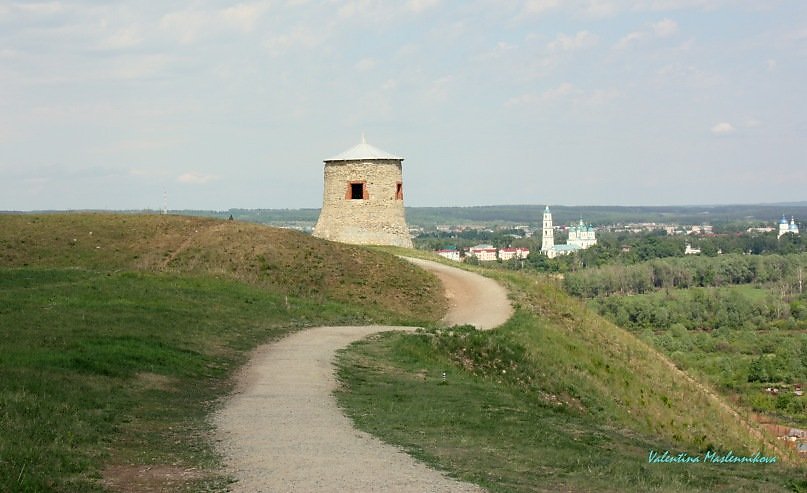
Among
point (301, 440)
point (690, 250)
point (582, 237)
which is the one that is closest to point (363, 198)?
point (301, 440)

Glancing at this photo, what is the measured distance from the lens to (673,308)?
89938 mm

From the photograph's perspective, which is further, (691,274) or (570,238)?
(570,238)

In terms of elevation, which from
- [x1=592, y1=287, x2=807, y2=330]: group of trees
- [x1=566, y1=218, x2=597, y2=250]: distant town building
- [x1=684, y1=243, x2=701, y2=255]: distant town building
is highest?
[x1=566, y1=218, x2=597, y2=250]: distant town building

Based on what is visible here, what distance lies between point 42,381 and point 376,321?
1260 cm

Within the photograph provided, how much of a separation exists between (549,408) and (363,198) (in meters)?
22.4

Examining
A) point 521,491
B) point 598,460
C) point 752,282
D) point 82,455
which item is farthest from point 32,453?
point 752,282

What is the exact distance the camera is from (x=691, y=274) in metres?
115

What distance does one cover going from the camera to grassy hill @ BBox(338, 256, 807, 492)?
9.52 m

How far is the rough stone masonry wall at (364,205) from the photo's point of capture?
1454 inches

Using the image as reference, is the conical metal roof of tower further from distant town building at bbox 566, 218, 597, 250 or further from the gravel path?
distant town building at bbox 566, 218, 597, 250

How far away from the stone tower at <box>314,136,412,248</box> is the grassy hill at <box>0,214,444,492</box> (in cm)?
653

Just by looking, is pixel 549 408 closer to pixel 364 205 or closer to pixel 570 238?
pixel 364 205

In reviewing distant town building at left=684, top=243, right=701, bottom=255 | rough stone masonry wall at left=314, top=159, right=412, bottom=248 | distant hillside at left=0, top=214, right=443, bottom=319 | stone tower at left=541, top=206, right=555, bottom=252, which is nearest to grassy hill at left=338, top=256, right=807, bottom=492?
distant hillside at left=0, top=214, right=443, bottom=319

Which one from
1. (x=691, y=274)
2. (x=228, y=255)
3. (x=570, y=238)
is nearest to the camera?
(x=228, y=255)
